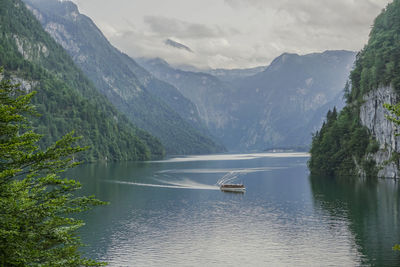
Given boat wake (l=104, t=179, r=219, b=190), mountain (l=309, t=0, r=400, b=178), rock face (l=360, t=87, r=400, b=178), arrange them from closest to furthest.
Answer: boat wake (l=104, t=179, r=219, b=190) < rock face (l=360, t=87, r=400, b=178) < mountain (l=309, t=0, r=400, b=178)

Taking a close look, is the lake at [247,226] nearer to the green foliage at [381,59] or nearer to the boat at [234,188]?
the boat at [234,188]

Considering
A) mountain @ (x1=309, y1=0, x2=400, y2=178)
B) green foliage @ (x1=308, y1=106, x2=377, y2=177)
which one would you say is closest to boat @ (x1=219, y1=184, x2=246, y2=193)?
mountain @ (x1=309, y1=0, x2=400, y2=178)

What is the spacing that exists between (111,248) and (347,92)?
415 ft

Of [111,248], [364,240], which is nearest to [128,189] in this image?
[111,248]

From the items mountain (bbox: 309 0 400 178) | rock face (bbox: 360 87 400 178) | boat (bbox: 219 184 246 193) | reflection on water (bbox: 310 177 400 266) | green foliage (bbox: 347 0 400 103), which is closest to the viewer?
reflection on water (bbox: 310 177 400 266)

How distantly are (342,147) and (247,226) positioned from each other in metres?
84.1

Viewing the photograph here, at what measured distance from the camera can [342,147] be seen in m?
137

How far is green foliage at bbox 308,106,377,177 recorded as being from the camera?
13038 centimetres

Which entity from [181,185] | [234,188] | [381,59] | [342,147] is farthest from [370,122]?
[181,185]

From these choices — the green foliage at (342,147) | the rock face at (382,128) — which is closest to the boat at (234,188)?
the rock face at (382,128)

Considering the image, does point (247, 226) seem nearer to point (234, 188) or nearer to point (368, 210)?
point (368, 210)

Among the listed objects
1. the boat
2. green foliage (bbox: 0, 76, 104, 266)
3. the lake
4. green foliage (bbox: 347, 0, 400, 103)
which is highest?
green foliage (bbox: 347, 0, 400, 103)

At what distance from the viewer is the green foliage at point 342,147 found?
130375mm

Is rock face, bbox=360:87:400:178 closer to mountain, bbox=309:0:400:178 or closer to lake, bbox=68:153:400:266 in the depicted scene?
mountain, bbox=309:0:400:178
